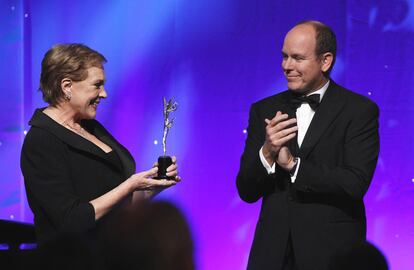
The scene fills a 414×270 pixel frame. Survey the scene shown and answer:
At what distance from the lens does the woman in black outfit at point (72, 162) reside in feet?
10.4

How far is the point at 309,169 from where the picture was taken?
315 cm

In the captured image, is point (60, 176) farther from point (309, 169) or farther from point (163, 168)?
point (309, 169)

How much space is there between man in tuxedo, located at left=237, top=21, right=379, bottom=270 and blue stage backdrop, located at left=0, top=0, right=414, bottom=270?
3.99ft

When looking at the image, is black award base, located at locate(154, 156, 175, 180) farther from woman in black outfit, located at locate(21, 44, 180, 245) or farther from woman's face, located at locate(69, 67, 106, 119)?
woman's face, located at locate(69, 67, 106, 119)

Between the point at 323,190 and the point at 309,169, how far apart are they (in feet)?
0.37

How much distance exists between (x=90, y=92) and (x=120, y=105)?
82.8 inches

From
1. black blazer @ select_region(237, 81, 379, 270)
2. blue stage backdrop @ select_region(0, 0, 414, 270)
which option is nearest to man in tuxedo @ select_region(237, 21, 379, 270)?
black blazer @ select_region(237, 81, 379, 270)

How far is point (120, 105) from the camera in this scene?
5.43 metres

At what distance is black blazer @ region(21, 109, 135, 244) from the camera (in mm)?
3158

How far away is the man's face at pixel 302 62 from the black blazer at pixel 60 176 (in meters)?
0.87

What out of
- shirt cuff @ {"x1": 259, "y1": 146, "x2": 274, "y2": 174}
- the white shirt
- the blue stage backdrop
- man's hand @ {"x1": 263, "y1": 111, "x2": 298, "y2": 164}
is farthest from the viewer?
the blue stage backdrop

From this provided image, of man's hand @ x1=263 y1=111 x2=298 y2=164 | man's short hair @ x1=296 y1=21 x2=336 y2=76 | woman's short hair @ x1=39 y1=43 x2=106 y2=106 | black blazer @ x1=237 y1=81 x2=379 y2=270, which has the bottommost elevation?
black blazer @ x1=237 y1=81 x2=379 y2=270

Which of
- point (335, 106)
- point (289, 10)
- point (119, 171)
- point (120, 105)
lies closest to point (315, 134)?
point (335, 106)

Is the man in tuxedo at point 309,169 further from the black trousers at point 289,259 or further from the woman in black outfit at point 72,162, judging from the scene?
the woman in black outfit at point 72,162
